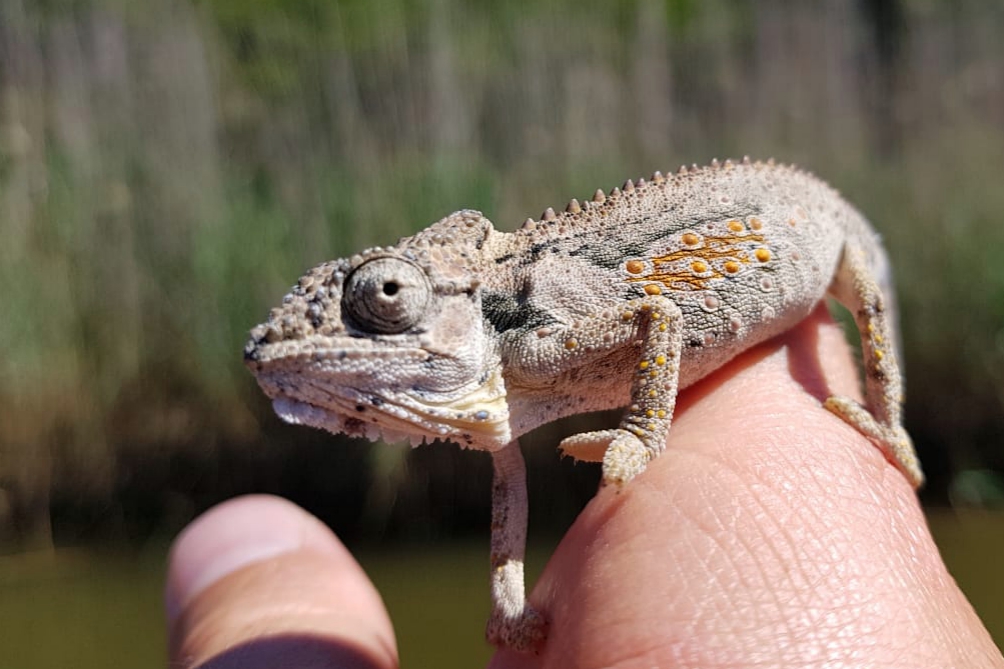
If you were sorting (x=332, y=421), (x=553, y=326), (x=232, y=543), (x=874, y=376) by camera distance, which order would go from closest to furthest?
(x=332, y=421) → (x=553, y=326) → (x=874, y=376) → (x=232, y=543)

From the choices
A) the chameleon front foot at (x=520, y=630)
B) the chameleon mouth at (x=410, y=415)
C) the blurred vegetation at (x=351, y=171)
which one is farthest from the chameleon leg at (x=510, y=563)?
the blurred vegetation at (x=351, y=171)

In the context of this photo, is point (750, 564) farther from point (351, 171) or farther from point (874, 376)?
point (351, 171)

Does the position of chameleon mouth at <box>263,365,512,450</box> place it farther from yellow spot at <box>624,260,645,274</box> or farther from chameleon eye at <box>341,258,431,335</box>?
yellow spot at <box>624,260,645,274</box>


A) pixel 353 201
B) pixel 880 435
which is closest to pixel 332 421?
pixel 880 435

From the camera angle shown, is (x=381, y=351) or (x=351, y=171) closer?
(x=381, y=351)

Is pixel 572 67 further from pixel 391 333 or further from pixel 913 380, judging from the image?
pixel 391 333

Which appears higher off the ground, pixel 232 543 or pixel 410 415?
pixel 410 415

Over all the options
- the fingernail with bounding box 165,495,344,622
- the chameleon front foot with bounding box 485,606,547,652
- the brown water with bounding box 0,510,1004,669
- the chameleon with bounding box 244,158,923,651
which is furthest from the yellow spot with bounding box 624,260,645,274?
the brown water with bounding box 0,510,1004,669

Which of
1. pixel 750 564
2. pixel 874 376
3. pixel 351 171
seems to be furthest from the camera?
pixel 351 171
